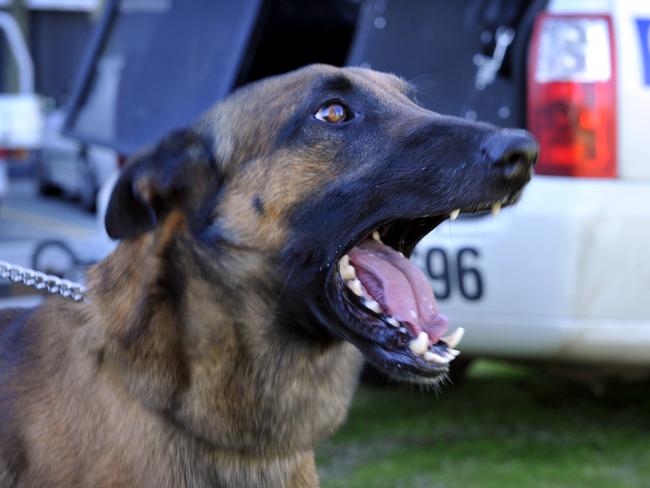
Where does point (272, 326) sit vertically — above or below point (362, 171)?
below

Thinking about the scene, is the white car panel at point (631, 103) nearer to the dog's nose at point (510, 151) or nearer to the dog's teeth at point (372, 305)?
the dog's nose at point (510, 151)

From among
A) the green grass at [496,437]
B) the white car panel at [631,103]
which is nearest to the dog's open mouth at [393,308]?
the white car panel at [631,103]

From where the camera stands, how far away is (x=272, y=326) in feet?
8.78

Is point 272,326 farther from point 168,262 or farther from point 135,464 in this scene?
point 135,464

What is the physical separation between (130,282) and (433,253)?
1.81 m

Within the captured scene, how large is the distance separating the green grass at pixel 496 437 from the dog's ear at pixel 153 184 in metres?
2.12

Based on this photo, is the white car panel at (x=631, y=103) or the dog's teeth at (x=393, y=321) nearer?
the dog's teeth at (x=393, y=321)

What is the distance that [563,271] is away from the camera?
13.4ft

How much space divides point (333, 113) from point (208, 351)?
0.64 m

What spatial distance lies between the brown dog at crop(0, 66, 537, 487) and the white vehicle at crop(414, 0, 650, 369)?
1434 mm

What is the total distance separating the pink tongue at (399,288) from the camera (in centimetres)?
268

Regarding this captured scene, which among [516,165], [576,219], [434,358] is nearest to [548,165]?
[576,219]

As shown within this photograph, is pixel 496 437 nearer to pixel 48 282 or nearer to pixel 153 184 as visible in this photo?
pixel 48 282

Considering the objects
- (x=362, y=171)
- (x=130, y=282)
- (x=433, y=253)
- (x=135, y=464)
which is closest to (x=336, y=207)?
(x=362, y=171)
